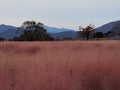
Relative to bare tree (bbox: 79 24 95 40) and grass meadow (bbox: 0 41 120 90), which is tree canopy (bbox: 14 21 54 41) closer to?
bare tree (bbox: 79 24 95 40)

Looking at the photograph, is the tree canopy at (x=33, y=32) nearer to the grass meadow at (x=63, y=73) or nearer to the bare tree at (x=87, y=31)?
the bare tree at (x=87, y=31)

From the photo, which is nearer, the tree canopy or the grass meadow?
the grass meadow

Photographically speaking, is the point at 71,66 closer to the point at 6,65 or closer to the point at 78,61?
the point at 78,61

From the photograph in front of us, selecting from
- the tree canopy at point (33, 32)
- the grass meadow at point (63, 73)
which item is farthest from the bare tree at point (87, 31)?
the grass meadow at point (63, 73)

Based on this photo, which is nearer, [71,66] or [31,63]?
[71,66]

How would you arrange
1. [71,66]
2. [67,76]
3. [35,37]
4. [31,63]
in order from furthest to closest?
[35,37] < [31,63] < [71,66] < [67,76]

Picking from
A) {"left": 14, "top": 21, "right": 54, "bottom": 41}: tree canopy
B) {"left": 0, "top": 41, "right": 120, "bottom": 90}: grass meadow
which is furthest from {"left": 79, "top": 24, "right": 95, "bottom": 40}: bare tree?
{"left": 0, "top": 41, "right": 120, "bottom": 90}: grass meadow

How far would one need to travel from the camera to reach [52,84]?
21.8 ft

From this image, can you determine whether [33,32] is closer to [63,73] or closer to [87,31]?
[87,31]

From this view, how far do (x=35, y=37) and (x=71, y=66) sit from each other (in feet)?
194

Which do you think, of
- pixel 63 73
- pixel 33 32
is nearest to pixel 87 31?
pixel 33 32

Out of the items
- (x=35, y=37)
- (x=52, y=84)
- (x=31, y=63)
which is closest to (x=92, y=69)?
(x=52, y=84)

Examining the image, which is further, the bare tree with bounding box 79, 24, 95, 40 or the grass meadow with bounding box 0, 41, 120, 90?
the bare tree with bounding box 79, 24, 95, 40

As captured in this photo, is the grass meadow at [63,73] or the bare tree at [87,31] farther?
the bare tree at [87,31]
